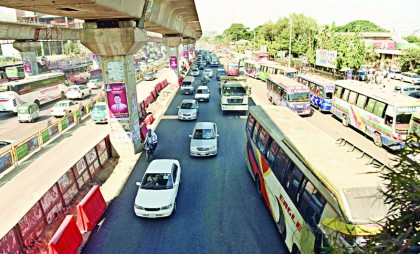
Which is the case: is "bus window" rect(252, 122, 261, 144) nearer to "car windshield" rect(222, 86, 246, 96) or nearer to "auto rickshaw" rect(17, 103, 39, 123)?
"car windshield" rect(222, 86, 246, 96)

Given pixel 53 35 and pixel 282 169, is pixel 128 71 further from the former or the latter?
pixel 53 35

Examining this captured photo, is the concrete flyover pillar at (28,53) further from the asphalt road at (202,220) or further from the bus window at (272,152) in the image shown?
the bus window at (272,152)

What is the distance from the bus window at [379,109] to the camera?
62.0 feet

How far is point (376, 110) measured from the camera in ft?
64.1

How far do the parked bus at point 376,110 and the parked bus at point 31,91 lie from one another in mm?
28457

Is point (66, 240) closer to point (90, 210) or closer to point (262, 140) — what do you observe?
point (90, 210)

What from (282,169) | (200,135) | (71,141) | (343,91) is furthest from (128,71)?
(343,91)

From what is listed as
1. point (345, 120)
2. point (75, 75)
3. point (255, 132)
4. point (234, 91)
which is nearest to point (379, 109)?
point (345, 120)

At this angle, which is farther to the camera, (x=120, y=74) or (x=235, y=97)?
(x=235, y=97)

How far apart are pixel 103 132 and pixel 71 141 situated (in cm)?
254

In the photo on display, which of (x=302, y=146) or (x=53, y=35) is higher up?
(x=53, y=35)

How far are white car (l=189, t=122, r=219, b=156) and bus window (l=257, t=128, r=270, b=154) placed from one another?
421 centimetres

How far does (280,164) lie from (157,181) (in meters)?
4.87

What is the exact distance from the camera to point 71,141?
22078 millimetres
